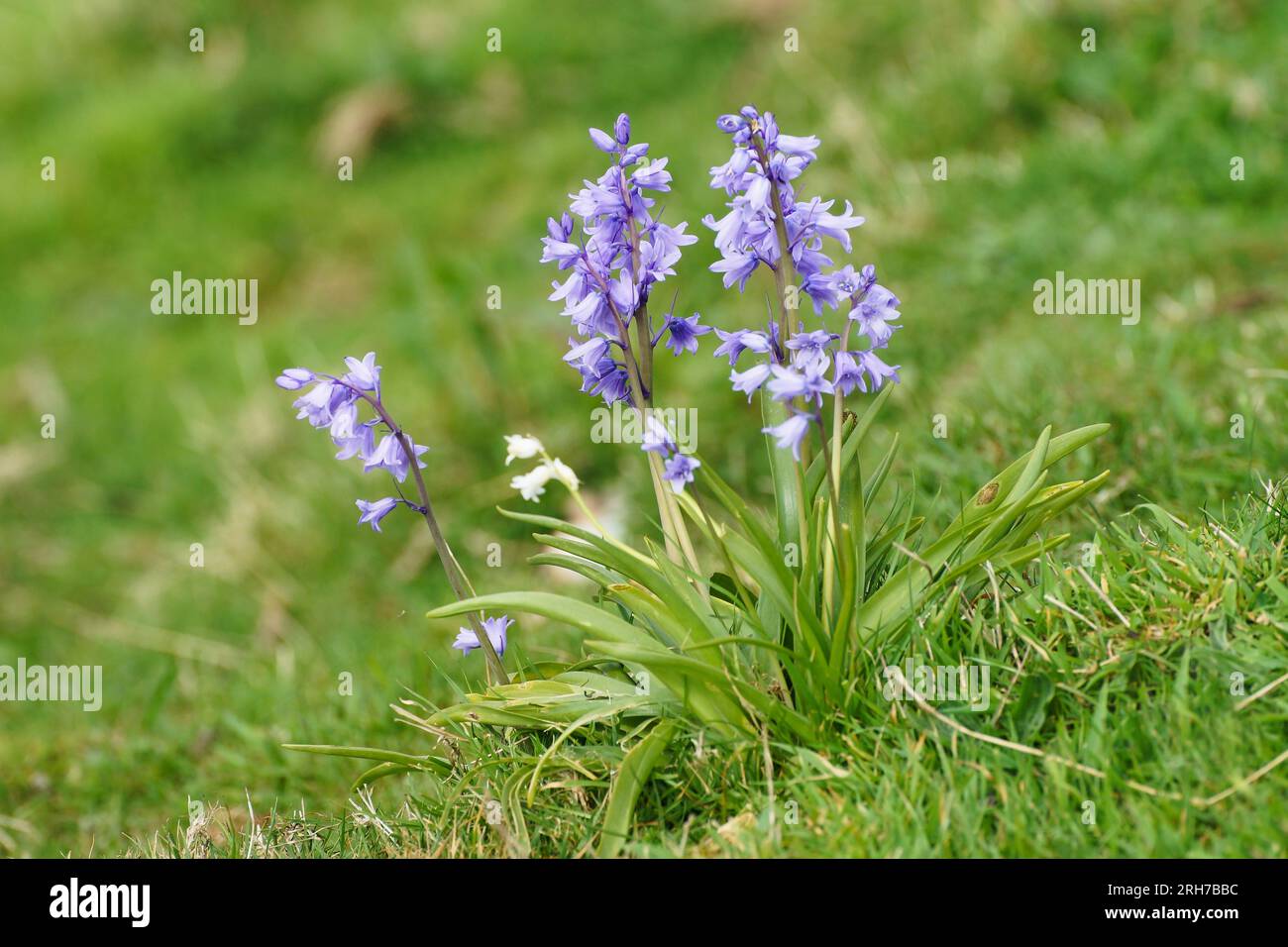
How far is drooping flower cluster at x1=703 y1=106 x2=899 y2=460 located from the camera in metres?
2.55

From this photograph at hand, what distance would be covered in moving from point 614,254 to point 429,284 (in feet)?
12.6

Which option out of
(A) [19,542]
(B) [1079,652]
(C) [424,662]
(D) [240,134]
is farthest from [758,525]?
(D) [240,134]

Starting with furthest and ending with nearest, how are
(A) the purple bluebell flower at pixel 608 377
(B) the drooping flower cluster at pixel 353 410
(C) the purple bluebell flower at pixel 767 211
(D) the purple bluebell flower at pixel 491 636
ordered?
(D) the purple bluebell flower at pixel 491 636 → (A) the purple bluebell flower at pixel 608 377 → (B) the drooping flower cluster at pixel 353 410 → (C) the purple bluebell flower at pixel 767 211

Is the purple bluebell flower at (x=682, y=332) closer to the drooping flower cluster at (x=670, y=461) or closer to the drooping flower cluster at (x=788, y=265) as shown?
the drooping flower cluster at (x=788, y=265)

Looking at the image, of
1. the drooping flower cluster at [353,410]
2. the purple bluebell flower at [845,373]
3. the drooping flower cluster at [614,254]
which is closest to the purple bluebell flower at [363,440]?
the drooping flower cluster at [353,410]

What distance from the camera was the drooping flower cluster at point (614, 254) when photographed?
2668 mm

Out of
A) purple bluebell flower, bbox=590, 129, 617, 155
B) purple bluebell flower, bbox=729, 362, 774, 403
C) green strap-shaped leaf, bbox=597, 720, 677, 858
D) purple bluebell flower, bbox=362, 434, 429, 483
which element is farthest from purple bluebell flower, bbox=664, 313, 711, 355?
green strap-shaped leaf, bbox=597, 720, 677, 858

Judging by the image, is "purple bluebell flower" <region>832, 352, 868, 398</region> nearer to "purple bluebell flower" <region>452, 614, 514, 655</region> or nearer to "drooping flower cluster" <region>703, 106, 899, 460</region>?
"drooping flower cluster" <region>703, 106, 899, 460</region>

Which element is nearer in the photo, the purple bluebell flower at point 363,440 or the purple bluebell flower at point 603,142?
the purple bluebell flower at point 603,142

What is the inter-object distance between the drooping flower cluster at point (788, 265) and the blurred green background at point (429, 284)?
0.54 metres

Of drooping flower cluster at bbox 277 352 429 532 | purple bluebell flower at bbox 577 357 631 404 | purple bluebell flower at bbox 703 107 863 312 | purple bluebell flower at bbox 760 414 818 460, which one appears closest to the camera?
purple bluebell flower at bbox 760 414 818 460

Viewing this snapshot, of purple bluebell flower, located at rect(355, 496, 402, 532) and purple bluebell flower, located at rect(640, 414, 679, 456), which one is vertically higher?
purple bluebell flower, located at rect(640, 414, 679, 456)

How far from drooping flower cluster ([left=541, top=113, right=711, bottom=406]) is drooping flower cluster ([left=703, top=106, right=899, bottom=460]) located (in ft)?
0.39

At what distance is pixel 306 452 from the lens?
6.62m
